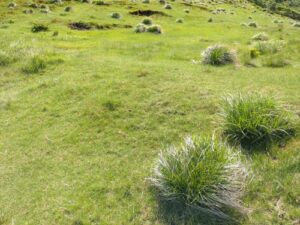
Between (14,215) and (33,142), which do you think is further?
(33,142)

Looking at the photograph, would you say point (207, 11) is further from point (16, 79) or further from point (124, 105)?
point (124, 105)

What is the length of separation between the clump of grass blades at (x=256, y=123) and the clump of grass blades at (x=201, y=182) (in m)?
1.23

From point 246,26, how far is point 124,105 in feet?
82.7

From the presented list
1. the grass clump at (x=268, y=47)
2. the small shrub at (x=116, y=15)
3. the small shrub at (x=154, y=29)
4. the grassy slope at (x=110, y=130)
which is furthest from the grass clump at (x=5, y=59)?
the small shrub at (x=116, y=15)

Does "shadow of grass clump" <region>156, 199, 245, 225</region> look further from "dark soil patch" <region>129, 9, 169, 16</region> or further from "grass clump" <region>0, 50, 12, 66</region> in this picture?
"dark soil patch" <region>129, 9, 169, 16</region>

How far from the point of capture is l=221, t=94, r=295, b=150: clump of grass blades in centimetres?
845

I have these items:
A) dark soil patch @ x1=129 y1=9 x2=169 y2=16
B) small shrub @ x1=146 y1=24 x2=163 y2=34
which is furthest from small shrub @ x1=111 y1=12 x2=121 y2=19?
small shrub @ x1=146 y1=24 x2=163 y2=34

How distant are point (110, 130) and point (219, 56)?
7.12 m

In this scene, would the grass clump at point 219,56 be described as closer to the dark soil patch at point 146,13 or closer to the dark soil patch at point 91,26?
the dark soil patch at point 91,26

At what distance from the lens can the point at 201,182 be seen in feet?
22.1

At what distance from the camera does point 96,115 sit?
1058 cm

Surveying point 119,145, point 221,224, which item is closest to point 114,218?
point 221,224

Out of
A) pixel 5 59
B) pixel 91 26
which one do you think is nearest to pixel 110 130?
pixel 5 59

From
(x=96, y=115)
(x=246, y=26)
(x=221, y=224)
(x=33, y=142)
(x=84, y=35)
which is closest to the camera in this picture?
(x=221, y=224)
